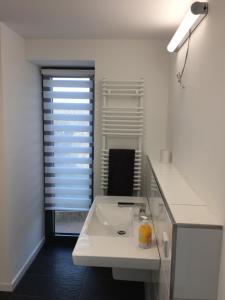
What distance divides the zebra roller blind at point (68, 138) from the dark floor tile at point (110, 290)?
94cm

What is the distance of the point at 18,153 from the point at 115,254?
4.99 feet

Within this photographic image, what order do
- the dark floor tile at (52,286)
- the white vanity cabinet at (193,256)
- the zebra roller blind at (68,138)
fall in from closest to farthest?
the white vanity cabinet at (193,256)
the dark floor tile at (52,286)
the zebra roller blind at (68,138)

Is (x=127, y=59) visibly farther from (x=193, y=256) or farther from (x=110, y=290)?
(x=110, y=290)

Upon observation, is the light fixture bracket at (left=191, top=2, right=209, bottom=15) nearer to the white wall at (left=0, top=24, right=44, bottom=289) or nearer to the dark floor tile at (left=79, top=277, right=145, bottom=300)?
the white wall at (left=0, top=24, right=44, bottom=289)

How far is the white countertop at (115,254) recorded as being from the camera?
154cm

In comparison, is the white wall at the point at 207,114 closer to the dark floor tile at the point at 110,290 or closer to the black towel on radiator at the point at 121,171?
the black towel on radiator at the point at 121,171

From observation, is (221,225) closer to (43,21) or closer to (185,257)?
(185,257)

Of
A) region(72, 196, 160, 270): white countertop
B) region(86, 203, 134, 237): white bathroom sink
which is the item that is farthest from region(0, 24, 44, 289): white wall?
region(72, 196, 160, 270): white countertop

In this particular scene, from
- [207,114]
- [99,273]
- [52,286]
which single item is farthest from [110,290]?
[207,114]

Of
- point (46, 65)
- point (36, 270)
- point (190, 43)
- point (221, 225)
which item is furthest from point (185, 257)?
point (46, 65)

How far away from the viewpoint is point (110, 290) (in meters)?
2.55

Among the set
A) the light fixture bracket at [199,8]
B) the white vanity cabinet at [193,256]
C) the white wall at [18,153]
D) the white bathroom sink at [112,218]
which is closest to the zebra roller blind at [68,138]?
the white wall at [18,153]

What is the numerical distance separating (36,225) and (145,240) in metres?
1.91

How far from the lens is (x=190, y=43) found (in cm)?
169
